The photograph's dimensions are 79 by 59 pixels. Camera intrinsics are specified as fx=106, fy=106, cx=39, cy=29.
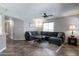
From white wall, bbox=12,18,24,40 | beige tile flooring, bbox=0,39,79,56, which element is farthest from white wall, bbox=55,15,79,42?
white wall, bbox=12,18,24,40

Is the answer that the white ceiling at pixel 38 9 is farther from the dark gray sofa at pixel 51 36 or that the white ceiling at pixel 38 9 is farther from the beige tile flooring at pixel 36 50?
the beige tile flooring at pixel 36 50

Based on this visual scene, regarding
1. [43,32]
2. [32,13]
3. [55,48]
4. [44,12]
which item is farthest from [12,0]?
[55,48]

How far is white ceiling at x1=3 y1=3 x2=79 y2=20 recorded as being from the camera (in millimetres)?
2521

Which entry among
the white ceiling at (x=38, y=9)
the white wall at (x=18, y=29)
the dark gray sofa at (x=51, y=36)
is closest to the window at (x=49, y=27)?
the dark gray sofa at (x=51, y=36)

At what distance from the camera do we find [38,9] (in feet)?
8.50

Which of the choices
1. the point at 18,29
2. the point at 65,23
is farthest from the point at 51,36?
the point at 18,29

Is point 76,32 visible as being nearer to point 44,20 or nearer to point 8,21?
point 44,20

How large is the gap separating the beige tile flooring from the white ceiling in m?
0.72

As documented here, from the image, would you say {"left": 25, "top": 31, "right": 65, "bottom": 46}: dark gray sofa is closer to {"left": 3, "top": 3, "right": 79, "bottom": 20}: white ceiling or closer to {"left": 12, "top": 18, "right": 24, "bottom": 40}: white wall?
{"left": 12, "top": 18, "right": 24, "bottom": 40}: white wall

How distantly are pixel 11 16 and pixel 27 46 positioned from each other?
0.83 m

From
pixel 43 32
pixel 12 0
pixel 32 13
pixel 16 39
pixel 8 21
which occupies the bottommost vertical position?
pixel 16 39

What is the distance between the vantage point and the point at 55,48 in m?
2.61

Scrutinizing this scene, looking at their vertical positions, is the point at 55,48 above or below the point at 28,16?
below

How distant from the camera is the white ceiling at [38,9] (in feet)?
8.27
